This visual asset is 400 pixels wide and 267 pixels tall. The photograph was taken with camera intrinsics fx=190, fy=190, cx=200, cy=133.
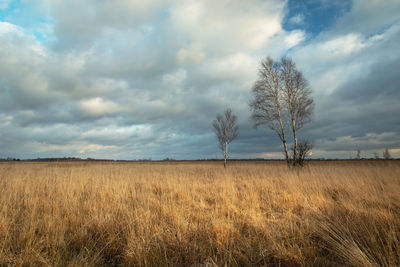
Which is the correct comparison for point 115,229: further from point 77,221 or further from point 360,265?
point 360,265

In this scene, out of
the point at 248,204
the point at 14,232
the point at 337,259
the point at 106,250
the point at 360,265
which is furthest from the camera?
the point at 248,204

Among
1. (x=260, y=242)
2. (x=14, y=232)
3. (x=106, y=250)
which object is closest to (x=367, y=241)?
(x=260, y=242)

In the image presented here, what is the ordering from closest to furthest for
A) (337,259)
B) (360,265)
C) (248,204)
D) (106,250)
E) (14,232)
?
(360,265)
(337,259)
(106,250)
(14,232)
(248,204)

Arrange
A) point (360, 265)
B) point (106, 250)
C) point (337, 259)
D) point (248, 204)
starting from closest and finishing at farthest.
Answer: point (360, 265) → point (337, 259) → point (106, 250) → point (248, 204)

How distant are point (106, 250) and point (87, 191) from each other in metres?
4.59

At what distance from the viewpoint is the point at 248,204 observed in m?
5.17

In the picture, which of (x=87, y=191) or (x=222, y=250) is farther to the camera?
(x=87, y=191)

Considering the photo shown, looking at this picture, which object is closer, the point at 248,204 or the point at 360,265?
the point at 360,265

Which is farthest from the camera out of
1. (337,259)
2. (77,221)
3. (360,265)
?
(77,221)

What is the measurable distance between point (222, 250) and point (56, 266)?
6.80 feet

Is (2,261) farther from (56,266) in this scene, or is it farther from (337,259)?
(337,259)

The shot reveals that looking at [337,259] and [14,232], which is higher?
[14,232]

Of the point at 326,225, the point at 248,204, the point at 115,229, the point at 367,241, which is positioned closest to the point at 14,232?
the point at 115,229

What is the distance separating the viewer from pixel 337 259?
2.58 metres
